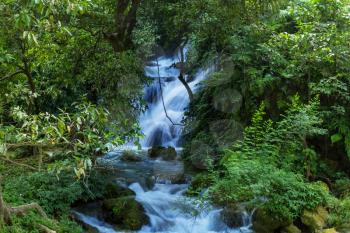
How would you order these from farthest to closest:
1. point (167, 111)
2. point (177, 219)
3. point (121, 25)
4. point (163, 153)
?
point (167, 111) < point (163, 153) < point (121, 25) < point (177, 219)

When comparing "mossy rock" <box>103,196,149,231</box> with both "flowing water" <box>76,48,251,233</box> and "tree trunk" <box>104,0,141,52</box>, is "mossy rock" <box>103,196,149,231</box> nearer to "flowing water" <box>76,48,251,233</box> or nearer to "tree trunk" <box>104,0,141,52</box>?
"flowing water" <box>76,48,251,233</box>

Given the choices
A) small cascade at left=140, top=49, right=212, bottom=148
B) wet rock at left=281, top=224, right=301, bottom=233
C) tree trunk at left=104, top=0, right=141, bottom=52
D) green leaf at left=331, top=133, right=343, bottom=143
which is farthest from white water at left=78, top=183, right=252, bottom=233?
small cascade at left=140, top=49, right=212, bottom=148

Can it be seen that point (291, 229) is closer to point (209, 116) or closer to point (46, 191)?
point (46, 191)

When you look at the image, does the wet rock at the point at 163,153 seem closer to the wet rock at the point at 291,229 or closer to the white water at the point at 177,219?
the white water at the point at 177,219

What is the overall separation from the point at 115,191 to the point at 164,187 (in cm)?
127

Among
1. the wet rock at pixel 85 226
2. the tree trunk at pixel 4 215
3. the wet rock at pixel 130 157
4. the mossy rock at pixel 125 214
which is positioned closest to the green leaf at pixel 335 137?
the mossy rock at pixel 125 214

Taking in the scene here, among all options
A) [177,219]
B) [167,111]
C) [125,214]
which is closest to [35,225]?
[125,214]

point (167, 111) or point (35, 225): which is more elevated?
point (167, 111)

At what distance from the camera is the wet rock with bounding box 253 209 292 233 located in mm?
7133

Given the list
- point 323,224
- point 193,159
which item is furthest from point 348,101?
point 193,159

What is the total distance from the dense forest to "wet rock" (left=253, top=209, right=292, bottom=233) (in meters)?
0.02

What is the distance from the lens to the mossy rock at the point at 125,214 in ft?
24.4

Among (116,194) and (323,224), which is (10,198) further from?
(323,224)

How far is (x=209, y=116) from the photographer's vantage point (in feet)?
37.3
